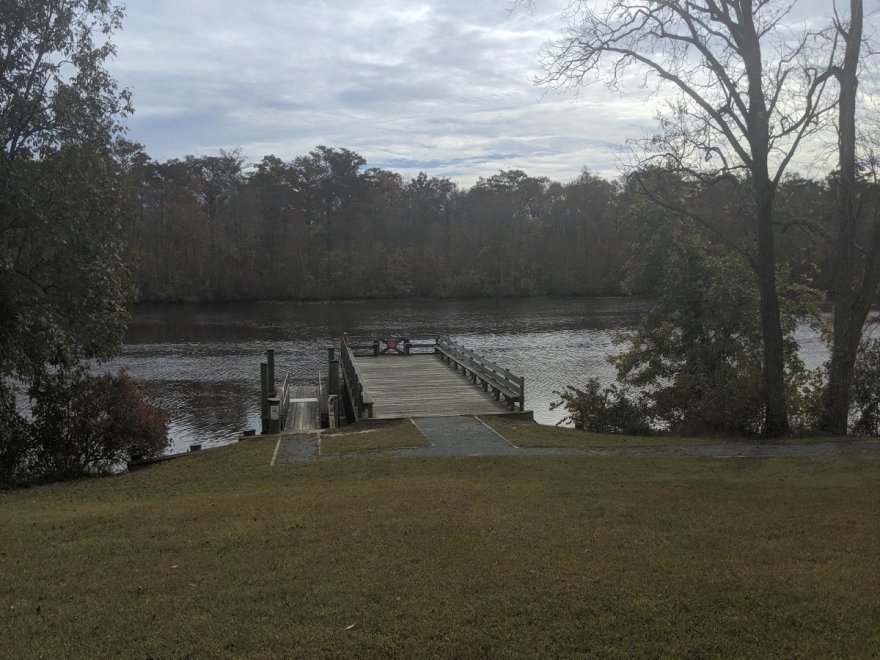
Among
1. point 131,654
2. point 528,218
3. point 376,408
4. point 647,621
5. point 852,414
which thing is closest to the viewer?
point 131,654

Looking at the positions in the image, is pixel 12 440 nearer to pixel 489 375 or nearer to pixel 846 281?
pixel 489 375

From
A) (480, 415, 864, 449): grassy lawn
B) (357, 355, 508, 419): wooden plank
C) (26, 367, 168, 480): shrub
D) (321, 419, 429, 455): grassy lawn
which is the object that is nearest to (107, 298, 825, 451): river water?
(357, 355, 508, 419): wooden plank

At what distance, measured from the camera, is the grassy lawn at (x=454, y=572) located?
461 centimetres

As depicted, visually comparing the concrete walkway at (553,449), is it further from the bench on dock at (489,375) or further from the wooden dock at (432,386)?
the bench on dock at (489,375)

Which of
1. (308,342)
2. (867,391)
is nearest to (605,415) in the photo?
(867,391)

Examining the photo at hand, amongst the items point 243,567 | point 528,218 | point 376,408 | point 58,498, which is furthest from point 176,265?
point 243,567

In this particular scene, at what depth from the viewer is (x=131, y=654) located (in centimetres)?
445

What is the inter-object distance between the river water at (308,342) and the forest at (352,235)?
7443 mm

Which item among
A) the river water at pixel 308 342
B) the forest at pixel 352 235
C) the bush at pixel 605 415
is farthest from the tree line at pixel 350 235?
the bush at pixel 605 415

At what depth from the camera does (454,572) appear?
→ 577 cm

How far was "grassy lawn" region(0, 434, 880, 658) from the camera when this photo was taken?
4609mm

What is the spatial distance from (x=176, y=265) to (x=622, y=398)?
260 feet

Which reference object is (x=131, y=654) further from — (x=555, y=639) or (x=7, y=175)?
(x=7, y=175)

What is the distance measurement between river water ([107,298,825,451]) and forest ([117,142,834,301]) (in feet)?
24.4
